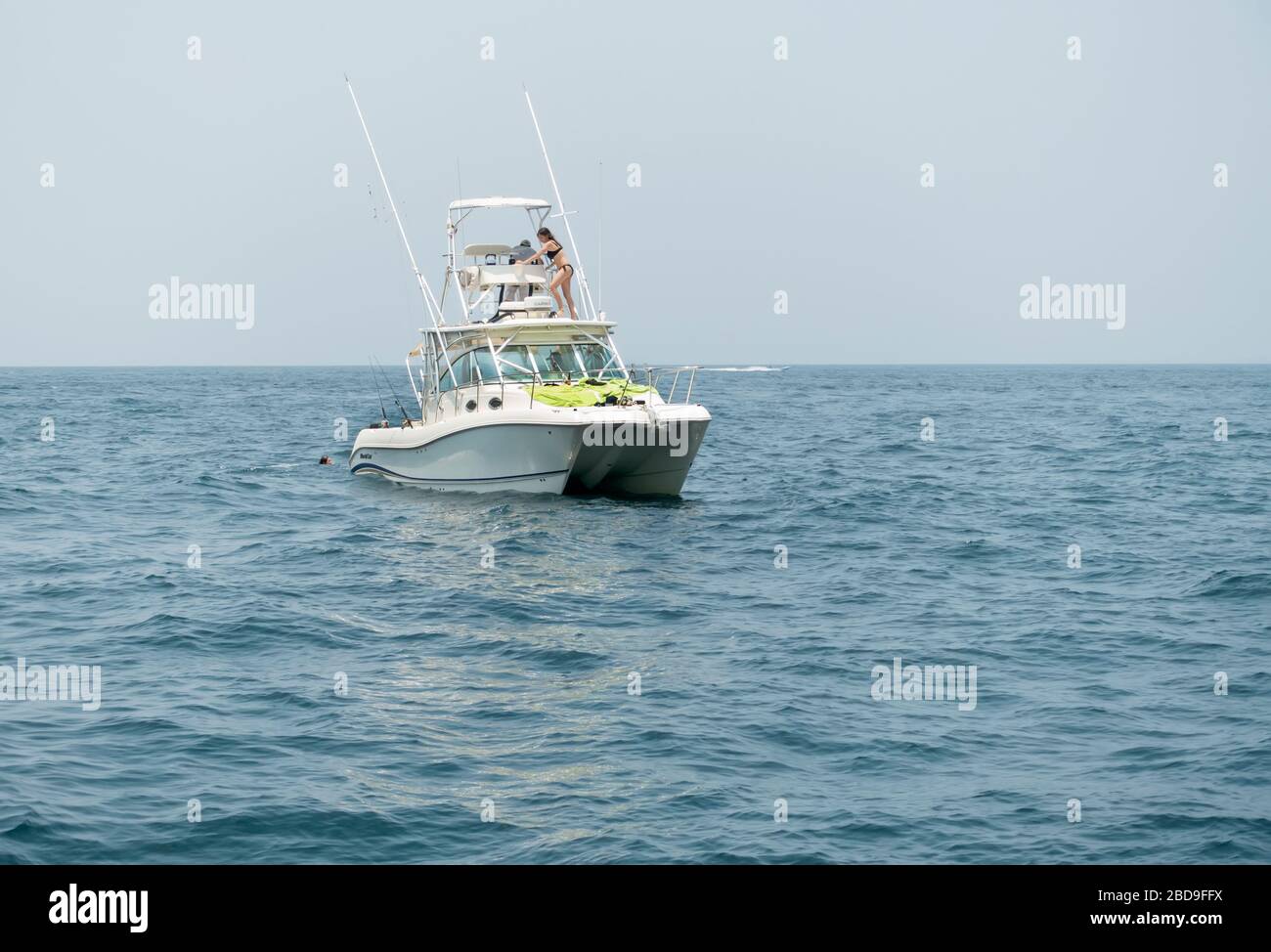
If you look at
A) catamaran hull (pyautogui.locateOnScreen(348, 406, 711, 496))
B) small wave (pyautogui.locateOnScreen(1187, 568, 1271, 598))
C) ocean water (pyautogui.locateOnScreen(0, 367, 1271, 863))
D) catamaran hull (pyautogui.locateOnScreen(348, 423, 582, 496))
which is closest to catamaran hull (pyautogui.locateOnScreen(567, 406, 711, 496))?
catamaran hull (pyautogui.locateOnScreen(348, 406, 711, 496))

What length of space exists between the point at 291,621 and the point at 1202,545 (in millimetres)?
12356

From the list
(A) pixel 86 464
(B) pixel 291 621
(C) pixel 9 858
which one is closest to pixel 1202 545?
(B) pixel 291 621

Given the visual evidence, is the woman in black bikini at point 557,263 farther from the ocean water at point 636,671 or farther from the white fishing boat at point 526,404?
the ocean water at point 636,671

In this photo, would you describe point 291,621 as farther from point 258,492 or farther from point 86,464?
point 86,464

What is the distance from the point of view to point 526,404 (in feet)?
69.3

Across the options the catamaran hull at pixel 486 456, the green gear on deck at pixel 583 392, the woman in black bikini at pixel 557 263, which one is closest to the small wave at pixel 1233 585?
the catamaran hull at pixel 486 456

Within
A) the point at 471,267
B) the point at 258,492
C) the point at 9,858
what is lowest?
the point at 9,858

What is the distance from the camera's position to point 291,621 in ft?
45.1

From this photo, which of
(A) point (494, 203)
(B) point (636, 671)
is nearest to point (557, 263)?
(A) point (494, 203)

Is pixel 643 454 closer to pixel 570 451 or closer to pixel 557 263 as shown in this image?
pixel 570 451

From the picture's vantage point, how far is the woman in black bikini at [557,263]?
24.1 metres

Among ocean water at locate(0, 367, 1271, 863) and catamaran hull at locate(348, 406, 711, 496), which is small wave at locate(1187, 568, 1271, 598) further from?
catamaran hull at locate(348, 406, 711, 496)

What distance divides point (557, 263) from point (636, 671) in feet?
45.0
